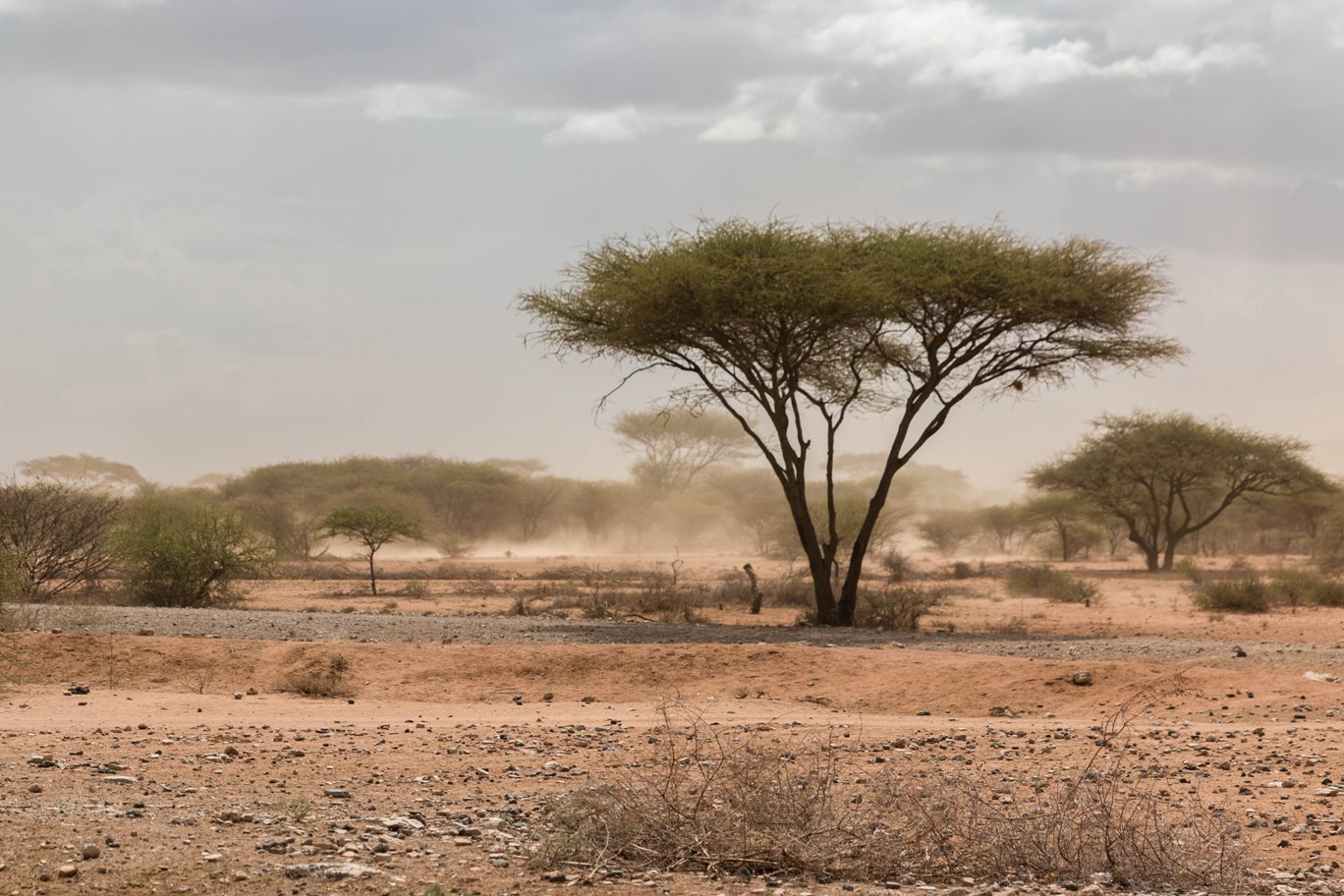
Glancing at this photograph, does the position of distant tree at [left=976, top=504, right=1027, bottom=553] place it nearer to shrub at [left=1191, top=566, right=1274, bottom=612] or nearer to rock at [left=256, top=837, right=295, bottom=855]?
shrub at [left=1191, top=566, right=1274, bottom=612]

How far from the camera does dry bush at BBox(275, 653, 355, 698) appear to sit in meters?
13.1

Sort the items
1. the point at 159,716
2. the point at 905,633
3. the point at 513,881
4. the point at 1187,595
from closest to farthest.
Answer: the point at 513,881
the point at 159,716
the point at 905,633
the point at 1187,595

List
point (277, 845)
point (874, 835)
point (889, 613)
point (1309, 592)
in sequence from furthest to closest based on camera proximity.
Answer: point (1309, 592) → point (889, 613) → point (874, 835) → point (277, 845)

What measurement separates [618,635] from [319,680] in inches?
196

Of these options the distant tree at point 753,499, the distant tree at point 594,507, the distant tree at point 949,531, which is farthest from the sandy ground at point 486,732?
the distant tree at point 594,507

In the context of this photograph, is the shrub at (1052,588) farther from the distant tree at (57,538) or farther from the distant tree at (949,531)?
the distant tree at (949,531)

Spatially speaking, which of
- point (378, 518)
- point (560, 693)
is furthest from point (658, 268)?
point (378, 518)

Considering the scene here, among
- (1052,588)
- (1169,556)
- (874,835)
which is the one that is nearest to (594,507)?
(1169,556)

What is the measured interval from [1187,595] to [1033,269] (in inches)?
562

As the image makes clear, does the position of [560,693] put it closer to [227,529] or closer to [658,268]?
[658,268]

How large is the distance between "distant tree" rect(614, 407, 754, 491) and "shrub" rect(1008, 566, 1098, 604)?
44.4 m

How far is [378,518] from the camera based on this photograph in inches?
1329

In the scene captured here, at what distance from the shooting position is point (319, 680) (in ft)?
43.2

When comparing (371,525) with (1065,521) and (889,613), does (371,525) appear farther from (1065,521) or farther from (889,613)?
(1065,521)
